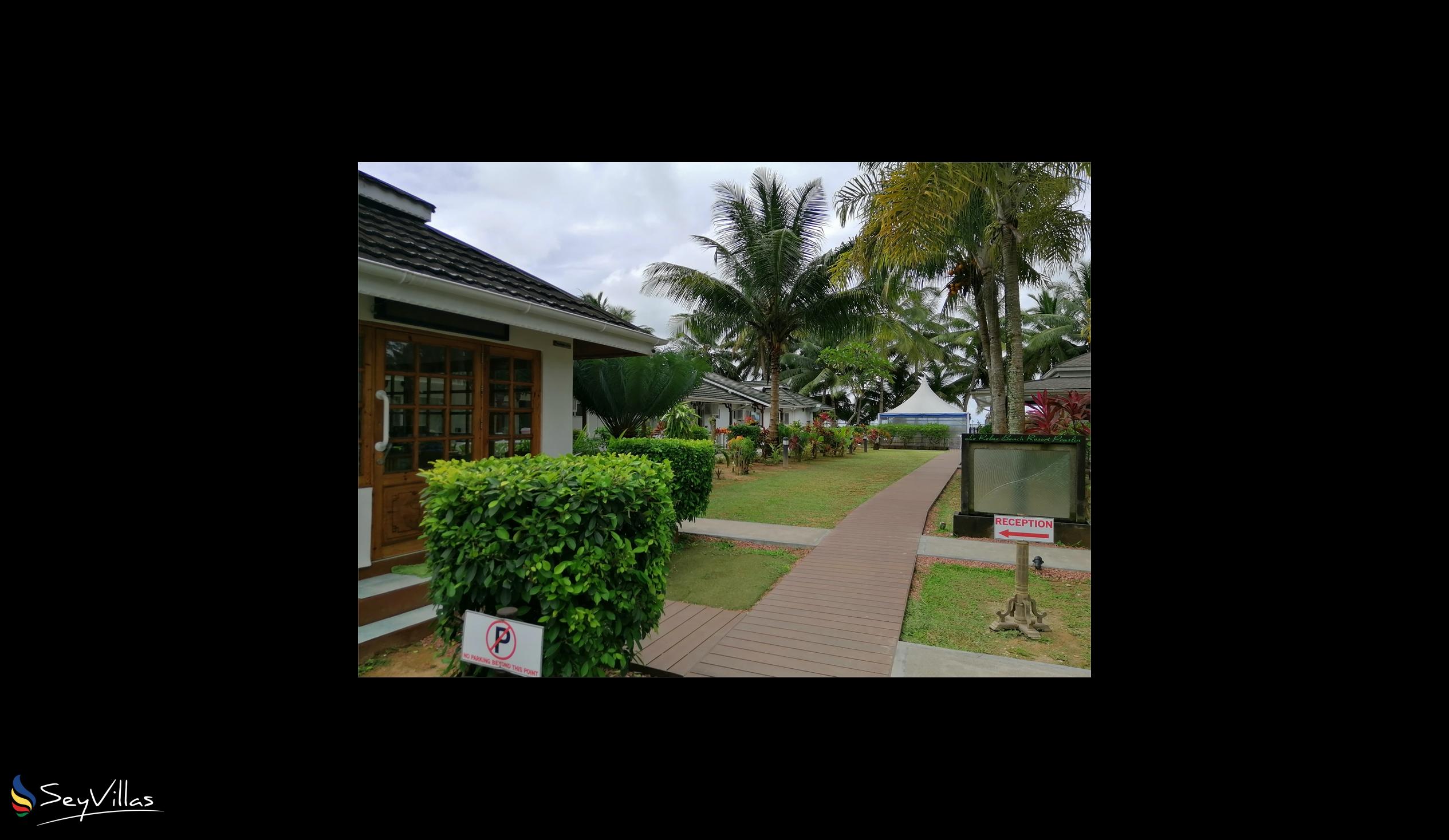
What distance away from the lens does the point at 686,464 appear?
662cm

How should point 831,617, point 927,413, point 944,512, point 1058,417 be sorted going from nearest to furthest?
1. point 831,617
2. point 1058,417
3. point 944,512
4. point 927,413

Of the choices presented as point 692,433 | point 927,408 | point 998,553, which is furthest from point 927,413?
point 998,553

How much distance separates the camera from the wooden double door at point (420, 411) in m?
4.25

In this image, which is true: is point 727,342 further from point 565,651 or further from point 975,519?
point 565,651

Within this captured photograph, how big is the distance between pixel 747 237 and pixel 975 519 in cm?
1085

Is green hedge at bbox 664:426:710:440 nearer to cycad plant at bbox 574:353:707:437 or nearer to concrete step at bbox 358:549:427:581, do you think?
cycad plant at bbox 574:353:707:437

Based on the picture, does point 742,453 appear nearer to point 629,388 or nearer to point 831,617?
point 629,388

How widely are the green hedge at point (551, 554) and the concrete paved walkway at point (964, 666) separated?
5.89 ft

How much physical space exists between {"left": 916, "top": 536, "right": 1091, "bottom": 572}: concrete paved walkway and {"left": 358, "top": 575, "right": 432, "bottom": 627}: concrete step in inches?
202

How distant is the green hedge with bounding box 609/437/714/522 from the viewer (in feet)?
21.6

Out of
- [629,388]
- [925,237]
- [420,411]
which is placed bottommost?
[420,411]

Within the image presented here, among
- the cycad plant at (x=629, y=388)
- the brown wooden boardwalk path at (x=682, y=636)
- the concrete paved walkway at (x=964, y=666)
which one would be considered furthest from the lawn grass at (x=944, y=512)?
the cycad plant at (x=629, y=388)

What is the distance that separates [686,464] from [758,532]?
157 cm

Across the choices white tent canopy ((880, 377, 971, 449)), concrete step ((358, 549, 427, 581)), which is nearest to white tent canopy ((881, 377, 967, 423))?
white tent canopy ((880, 377, 971, 449))
